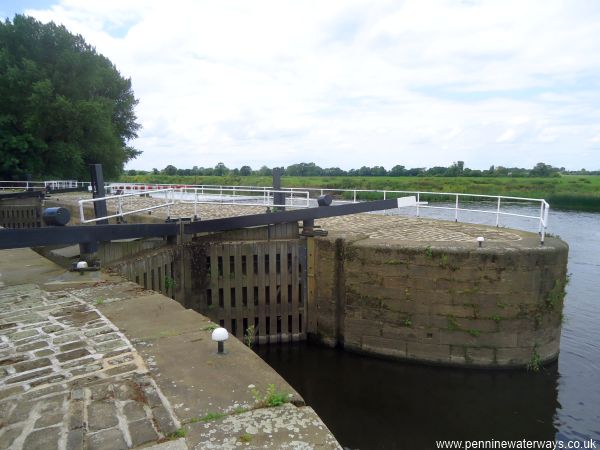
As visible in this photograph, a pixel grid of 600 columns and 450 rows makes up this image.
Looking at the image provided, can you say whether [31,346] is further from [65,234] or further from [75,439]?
[65,234]

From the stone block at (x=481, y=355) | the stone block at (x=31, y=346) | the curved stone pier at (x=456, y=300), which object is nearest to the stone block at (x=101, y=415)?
the stone block at (x=31, y=346)

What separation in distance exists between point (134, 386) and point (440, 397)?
301 inches

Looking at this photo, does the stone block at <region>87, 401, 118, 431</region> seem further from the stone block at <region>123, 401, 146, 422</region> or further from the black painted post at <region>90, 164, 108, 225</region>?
the black painted post at <region>90, 164, 108, 225</region>

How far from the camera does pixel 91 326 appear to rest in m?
4.80

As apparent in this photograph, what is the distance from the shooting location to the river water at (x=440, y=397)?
8203 millimetres

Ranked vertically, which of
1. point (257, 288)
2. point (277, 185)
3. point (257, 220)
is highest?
point (277, 185)

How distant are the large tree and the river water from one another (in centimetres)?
2787

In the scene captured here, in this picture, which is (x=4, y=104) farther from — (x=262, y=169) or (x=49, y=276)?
(x=262, y=169)

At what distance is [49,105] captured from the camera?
30.4m

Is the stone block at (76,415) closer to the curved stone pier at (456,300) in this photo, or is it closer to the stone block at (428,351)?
the curved stone pier at (456,300)

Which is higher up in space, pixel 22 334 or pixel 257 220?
pixel 257 220

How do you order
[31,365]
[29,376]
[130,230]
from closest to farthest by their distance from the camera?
[29,376] < [31,365] < [130,230]

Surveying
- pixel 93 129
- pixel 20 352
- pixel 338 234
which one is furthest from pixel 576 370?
pixel 93 129

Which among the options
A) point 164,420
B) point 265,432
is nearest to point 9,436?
point 164,420
